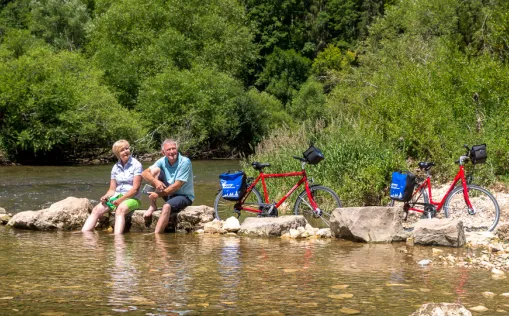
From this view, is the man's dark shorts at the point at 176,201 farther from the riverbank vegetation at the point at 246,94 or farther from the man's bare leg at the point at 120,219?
the riverbank vegetation at the point at 246,94

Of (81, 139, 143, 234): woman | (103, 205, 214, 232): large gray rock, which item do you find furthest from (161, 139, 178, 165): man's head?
(103, 205, 214, 232): large gray rock

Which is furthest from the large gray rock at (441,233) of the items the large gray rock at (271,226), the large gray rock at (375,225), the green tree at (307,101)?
the green tree at (307,101)

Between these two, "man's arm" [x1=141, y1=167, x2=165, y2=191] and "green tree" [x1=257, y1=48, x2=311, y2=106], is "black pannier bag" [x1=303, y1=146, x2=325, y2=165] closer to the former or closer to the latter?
"man's arm" [x1=141, y1=167, x2=165, y2=191]

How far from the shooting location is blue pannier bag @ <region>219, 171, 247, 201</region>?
1238 cm

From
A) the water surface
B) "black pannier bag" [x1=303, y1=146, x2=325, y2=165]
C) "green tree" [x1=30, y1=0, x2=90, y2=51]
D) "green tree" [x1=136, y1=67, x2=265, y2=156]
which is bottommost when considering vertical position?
the water surface

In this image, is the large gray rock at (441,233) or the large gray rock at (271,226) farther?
the large gray rock at (271,226)

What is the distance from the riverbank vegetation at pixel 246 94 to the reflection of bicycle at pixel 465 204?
250 cm

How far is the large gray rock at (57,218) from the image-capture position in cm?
1218

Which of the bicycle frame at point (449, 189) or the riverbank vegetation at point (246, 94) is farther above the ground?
the riverbank vegetation at point (246, 94)

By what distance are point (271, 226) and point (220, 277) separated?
3608mm

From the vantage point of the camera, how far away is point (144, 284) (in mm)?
7332

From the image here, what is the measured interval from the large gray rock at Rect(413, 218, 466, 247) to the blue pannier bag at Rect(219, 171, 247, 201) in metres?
3.18

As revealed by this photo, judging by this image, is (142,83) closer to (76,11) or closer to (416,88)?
(76,11)

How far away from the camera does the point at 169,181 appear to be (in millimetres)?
11891
